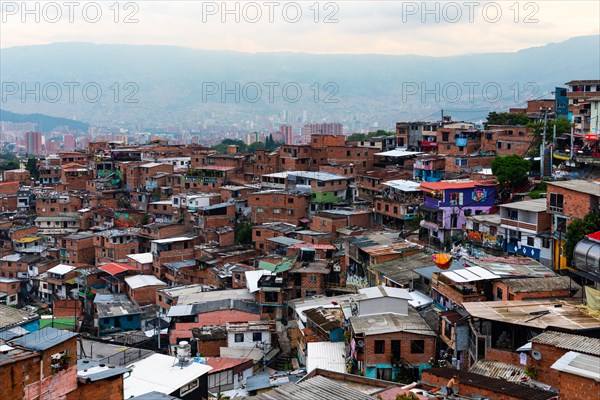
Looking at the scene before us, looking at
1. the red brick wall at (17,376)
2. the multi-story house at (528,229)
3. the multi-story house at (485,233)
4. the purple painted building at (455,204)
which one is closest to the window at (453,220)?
the purple painted building at (455,204)

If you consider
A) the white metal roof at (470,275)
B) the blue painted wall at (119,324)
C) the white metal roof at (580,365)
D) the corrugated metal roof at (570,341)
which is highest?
the white metal roof at (470,275)

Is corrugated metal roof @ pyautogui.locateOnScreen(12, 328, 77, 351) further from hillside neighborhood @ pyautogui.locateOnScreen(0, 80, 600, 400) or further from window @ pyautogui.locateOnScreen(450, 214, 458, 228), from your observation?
window @ pyautogui.locateOnScreen(450, 214, 458, 228)

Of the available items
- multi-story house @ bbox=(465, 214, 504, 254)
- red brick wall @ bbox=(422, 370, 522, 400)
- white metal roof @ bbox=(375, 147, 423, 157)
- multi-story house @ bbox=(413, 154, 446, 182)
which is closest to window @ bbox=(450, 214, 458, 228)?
multi-story house @ bbox=(465, 214, 504, 254)

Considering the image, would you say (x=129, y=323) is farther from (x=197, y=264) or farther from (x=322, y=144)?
(x=322, y=144)

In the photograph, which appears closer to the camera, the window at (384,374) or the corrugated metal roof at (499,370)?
the corrugated metal roof at (499,370)

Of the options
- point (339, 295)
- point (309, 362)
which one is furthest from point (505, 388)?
point (339, 295)

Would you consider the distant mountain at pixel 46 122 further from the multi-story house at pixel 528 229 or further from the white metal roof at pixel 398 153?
the multi-story house at pixel 528 229
